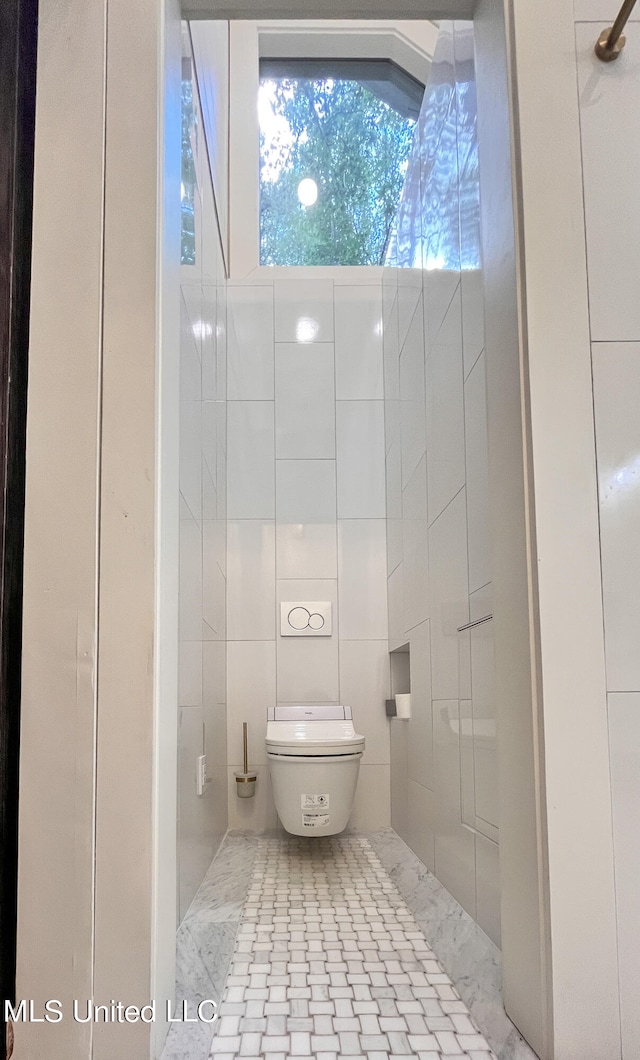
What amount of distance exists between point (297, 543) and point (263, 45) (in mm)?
2180

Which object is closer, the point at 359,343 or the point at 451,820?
the point at 451,820

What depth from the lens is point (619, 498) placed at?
122cm

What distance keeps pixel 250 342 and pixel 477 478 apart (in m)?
1.97

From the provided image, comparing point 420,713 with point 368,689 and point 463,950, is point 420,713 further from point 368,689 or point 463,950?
point 463,950

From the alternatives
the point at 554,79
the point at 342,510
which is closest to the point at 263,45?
the point at 342,510

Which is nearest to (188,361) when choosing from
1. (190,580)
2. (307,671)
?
(190,580)

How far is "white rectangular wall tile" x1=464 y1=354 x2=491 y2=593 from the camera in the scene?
5.58ft

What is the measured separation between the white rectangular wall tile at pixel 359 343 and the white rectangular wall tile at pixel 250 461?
1.17ft

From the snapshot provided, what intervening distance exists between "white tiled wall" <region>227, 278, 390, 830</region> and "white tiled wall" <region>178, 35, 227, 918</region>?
0.12 m

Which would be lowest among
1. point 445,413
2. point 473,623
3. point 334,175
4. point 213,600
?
point 473,623

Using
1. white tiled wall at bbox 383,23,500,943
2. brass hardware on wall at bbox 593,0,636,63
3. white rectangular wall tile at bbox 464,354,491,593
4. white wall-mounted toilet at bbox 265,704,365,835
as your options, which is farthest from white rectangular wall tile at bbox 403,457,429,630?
brass hardware on wall at bbox 593,0,636,63

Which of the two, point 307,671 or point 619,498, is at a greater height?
point 619,498

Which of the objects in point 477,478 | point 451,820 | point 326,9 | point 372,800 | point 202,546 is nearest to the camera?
point 326,9

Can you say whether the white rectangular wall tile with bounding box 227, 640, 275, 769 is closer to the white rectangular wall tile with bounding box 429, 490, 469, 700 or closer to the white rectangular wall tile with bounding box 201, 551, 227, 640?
the white rectangular wall tile with bounding box 201, 551, 227, 640
